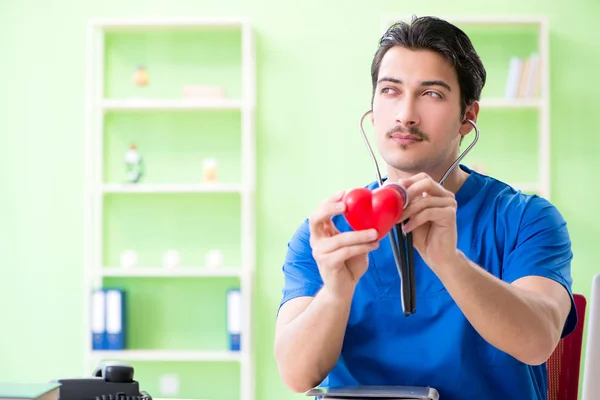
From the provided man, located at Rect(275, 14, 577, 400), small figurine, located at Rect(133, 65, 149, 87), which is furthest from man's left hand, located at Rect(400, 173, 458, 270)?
small figurine, located at Rect(133, 65, 149, 87)

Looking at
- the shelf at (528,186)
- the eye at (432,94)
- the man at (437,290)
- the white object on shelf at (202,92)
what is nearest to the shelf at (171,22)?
the white object on shelf at (202,92)

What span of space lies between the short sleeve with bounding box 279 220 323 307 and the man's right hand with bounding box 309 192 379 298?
0.22 meters

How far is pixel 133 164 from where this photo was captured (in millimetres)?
3998

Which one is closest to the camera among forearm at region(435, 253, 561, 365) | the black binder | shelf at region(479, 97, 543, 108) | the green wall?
the black binder

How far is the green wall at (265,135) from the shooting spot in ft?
13.0

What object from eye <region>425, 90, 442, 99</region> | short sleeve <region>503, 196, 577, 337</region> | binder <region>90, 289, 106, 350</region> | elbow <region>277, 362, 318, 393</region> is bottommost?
binder <region>90, 289, 106, 350</region>

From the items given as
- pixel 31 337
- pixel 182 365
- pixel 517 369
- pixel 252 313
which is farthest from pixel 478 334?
pixel 31 337

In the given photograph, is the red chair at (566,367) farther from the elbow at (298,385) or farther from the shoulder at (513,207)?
the elbow at (298,385)

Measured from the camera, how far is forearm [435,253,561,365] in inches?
47.2

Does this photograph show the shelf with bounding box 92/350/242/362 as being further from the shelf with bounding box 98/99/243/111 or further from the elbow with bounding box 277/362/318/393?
the elbow with bounding box 277/362/318/393

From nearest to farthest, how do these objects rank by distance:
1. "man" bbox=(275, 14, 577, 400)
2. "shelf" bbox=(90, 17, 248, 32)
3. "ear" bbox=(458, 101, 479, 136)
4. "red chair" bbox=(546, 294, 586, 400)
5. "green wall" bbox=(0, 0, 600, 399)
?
"man" bbox=(275, 14, 577, 400), "ear" bbox=(458, 101, 479, 136), "red chair" bbox=(546, 294, 586, 400), "shelf" bbox=(90, 17, 248, 32), "green wall" bbox=(0, 0, 600, 399)

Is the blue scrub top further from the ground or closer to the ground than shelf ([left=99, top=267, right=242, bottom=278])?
further from the ground

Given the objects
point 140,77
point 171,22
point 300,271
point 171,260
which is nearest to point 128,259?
point 171,260

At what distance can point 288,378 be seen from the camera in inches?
55.3
